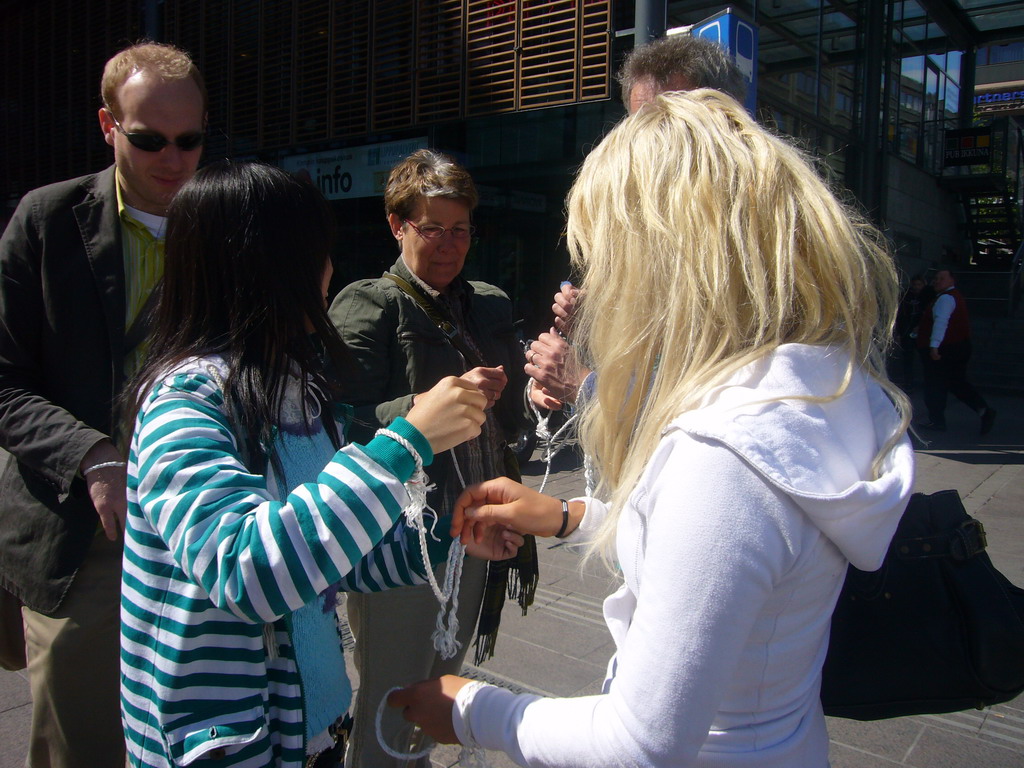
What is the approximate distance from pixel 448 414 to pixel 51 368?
112 centimetres

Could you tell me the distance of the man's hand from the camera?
5.41ft

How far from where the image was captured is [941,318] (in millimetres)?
9406

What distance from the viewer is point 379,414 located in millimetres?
2145

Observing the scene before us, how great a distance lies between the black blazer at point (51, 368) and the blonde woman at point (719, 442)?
0.98 meters

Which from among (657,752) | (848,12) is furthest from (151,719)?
(848,12)

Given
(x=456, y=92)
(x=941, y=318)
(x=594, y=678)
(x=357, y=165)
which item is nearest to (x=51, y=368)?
(x=594, y=678)

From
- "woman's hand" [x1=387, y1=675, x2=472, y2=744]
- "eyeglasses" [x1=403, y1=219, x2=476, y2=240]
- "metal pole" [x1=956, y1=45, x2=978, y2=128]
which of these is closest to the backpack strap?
"eyeglasses" [x1=403, y1=219, x2=476, y2=240]

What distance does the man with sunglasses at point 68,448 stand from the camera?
1712 mm

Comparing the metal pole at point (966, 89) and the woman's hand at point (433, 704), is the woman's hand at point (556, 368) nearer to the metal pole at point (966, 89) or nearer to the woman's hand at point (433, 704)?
the woman's hand at point (433, 704)

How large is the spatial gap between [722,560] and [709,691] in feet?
0.55

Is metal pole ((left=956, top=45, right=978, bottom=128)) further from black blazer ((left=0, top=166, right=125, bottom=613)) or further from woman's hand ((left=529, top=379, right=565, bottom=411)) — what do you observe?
black blazer ((left=0, top=166, right=125, bottom=613))

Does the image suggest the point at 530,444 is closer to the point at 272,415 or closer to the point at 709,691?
the point at 272,415

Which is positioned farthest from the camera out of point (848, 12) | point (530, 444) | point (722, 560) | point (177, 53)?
point (848, 12)

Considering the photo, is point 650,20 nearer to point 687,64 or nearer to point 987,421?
point 687,64
